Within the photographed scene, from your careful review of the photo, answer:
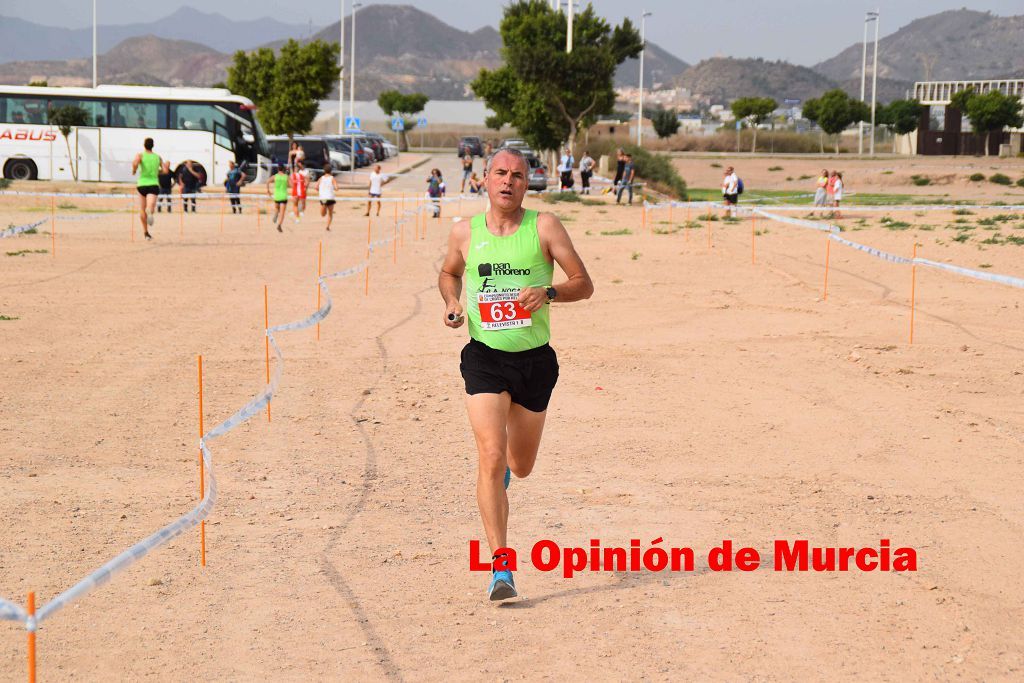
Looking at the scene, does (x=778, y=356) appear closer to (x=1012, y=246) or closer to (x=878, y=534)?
(x=878, y=534)

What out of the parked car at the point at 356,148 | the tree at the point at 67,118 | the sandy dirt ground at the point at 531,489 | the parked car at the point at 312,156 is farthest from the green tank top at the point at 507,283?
the parked car at the point at 356,148

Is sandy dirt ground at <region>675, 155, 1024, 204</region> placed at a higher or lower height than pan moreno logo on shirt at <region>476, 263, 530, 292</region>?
higher

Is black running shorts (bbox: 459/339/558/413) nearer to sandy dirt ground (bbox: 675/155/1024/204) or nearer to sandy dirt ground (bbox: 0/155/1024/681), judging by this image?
sandy dirt ground (bbox: 0/155/1024/681)

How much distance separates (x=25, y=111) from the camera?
42250 mm

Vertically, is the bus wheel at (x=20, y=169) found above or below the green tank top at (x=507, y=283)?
above

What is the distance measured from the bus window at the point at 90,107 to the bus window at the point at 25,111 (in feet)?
1.74

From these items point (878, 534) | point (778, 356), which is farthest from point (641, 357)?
point (878, 534)

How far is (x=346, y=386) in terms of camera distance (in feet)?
34.8

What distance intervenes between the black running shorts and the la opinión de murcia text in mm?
806

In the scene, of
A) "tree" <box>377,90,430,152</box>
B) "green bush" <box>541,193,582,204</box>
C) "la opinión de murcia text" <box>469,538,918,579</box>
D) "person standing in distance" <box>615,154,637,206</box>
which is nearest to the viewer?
"la opinión de murcia text" <box>469,538,918,579</box>

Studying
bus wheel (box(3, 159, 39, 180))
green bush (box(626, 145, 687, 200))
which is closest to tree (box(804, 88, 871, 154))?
green bush (box(626, 145, 687, 200))

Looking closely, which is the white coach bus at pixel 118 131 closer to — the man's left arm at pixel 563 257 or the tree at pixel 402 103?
the man's left arm at pixel 563 257

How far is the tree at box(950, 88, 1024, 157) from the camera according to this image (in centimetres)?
9831

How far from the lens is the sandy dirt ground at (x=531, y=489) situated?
4.99m
